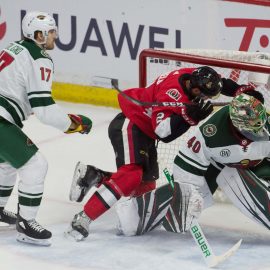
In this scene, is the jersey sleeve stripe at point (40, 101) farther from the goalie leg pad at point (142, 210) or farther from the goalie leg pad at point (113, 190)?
the goalie leg pad at point (142, 210)

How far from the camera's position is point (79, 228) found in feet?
17.1

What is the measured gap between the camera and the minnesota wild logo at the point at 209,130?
509cm

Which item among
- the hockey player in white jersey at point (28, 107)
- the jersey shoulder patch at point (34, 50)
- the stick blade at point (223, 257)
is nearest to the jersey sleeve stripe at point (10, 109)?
the hockey player in white jersey at point (28, 107)

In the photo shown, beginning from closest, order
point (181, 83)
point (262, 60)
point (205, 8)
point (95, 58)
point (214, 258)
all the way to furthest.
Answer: point (214, 258)
point (181, 83)
point (262, 60)
point (205, 8)
point (95, 58)

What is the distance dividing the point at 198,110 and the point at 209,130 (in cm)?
10

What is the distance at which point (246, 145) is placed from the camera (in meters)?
5.07

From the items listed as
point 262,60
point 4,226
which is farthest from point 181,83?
point 4,226

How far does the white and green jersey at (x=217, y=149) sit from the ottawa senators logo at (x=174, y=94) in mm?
161

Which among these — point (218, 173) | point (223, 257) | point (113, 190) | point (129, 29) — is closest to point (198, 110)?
point (218, 173)

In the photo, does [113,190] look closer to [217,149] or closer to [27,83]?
[217,149]

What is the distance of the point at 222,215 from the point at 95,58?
2.24 metres

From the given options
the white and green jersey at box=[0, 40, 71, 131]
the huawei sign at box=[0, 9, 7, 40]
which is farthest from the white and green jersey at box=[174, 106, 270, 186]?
the huawei sign at box=[0, 9, 7, 40]

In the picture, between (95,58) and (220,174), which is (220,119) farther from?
(95,58)

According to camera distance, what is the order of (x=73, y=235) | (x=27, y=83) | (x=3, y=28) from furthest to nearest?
(x=3, y=28)
(x=73, y=235)
(x=27, y=83)
